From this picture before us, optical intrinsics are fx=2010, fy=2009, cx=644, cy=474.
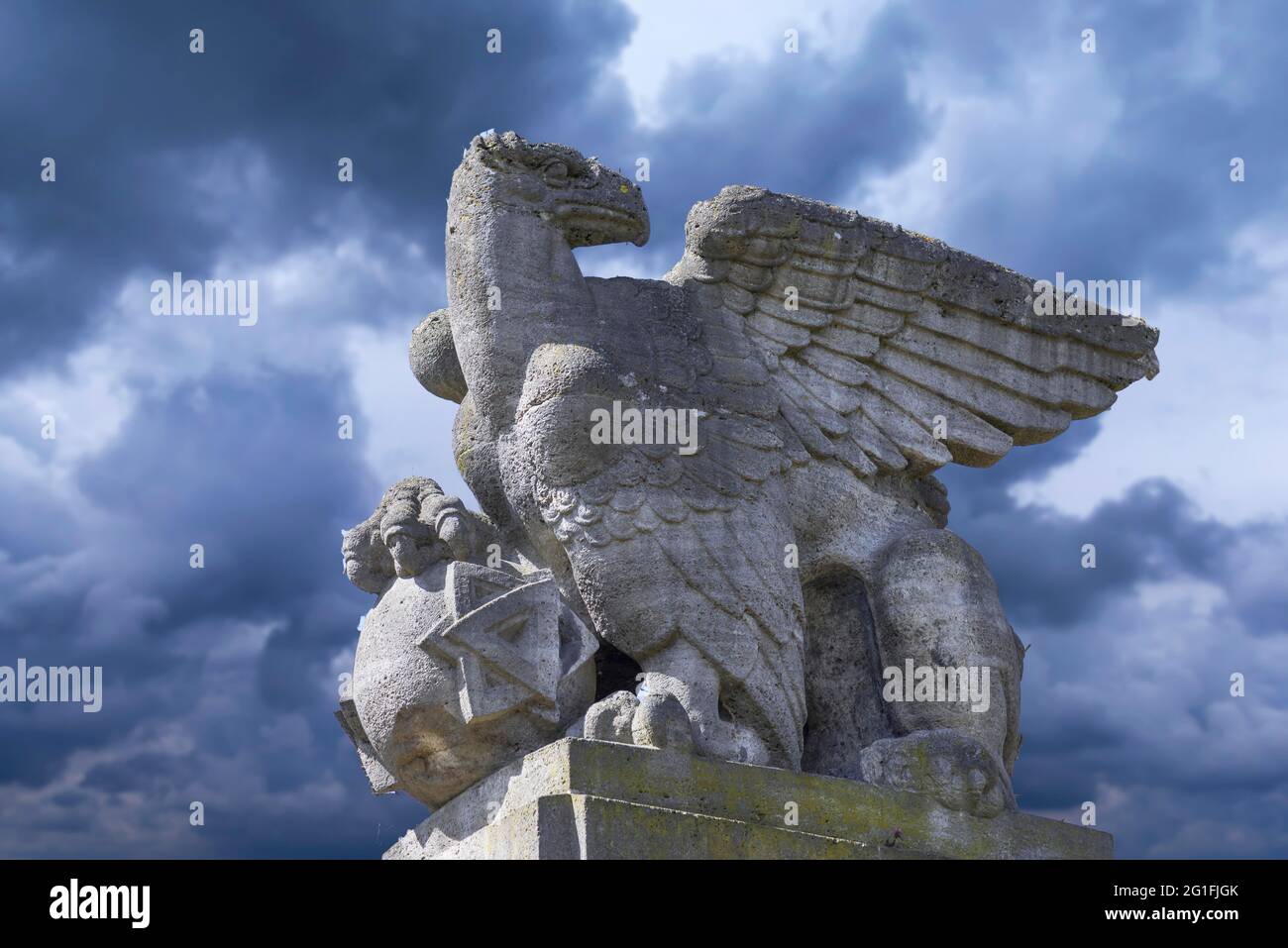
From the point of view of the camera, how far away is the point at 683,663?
8.34m

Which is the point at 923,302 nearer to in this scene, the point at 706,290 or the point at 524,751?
the point at 706,290

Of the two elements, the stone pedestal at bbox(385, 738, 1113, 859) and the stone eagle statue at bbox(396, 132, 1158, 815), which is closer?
the stone pedestal at bbox(385, 738, 1113, 859)

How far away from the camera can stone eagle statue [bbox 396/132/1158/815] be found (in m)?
8.40

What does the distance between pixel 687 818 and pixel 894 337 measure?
9.76 feet

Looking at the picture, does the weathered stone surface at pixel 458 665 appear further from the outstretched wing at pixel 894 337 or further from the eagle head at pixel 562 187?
the outstretched wing at pixel 894 337

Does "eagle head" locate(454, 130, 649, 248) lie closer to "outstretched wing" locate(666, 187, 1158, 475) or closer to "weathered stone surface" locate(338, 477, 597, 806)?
"outstretched wing" locate(666, 187, 1158, 475)

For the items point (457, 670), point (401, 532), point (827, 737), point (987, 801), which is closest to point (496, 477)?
point (401, 532)

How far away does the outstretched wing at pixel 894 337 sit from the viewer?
9.27m

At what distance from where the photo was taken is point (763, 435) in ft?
29.0

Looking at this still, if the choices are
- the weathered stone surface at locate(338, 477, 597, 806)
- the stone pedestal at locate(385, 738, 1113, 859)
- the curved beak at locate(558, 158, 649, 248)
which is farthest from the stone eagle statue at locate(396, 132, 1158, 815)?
the weathered stone surface at locate(338, 477, 597, 806)

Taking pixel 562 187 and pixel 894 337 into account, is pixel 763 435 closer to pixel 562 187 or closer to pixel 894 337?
pixel 894 337

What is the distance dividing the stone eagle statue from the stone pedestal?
0.58 ft

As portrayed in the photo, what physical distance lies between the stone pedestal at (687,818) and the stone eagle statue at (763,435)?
0.18 m

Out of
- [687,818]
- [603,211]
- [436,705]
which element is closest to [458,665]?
[436,705]
